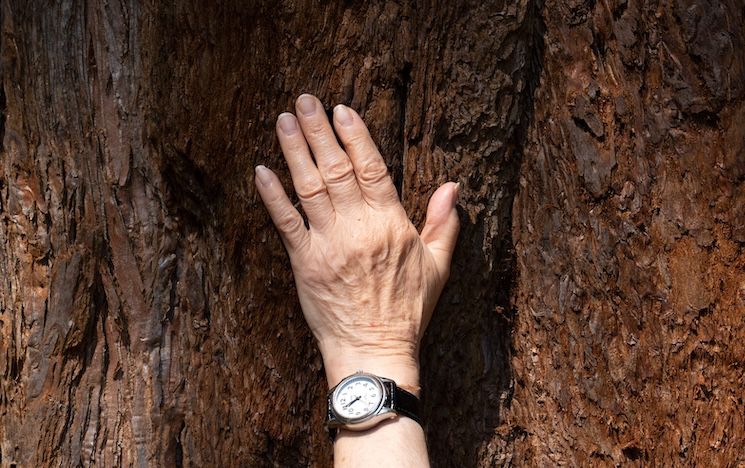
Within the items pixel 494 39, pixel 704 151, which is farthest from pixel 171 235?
pixel 704 151

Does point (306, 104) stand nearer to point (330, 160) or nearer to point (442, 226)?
point (330, 160)

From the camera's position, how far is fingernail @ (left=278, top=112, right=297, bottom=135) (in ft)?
6.46

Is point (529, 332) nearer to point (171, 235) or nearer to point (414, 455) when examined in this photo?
point (414, 455)

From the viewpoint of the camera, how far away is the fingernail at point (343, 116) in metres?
1.97

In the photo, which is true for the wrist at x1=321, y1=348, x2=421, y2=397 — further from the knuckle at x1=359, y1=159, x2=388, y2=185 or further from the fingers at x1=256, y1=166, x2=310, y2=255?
the knuckle at x1=359, y1=159, x2=388, y2=185

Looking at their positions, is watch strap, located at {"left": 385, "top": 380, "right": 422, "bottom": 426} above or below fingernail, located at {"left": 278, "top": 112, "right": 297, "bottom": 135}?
below

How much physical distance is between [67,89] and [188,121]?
0.97ft

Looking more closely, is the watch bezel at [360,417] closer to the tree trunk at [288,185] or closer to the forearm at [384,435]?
the forearm at [384,435]

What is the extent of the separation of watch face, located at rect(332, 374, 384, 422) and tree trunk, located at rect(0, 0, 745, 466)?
0.22 meters

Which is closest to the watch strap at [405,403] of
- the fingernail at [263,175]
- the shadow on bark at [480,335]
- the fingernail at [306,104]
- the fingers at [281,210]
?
the shadow on bark at [480,335]

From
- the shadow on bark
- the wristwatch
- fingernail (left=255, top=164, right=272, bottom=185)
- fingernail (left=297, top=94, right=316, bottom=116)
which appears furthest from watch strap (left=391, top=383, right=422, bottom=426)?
fingernail (left=297, top=94, right=316, bottom=116)

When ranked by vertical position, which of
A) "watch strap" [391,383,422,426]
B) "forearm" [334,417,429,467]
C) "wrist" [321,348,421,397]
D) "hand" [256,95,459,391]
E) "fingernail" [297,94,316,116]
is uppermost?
"fingernail" [297,94,316,116]

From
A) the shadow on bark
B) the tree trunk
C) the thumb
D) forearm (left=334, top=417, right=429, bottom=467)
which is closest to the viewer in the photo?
forearm (left=334, top=417, right=429, bottom=467)

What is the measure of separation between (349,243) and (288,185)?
235 mm
